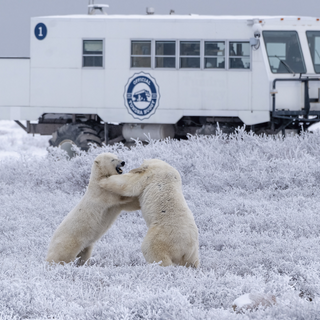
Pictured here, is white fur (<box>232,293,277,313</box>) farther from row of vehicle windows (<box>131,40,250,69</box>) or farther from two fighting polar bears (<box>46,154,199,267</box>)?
row of vehicle windows (<box>131,40,250,69</box>)

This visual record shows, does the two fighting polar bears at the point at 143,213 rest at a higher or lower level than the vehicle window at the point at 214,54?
lower

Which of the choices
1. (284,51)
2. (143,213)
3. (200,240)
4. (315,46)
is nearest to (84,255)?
(143,213)

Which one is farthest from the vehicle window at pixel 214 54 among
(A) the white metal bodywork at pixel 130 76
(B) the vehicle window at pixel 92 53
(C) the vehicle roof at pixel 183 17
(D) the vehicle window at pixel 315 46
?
(B) the vehicle window at pixel 92 53

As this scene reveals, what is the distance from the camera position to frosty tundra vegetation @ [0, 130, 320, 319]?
2.90 metres

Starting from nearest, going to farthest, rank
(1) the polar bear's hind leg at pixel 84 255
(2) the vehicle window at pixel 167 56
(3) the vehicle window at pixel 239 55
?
1. (1) the polar bear's hind leg at pixel 84 255
2. (3) the vehicle window at pixel 239 55
3. (2) the vehicle window at pixel 167 56

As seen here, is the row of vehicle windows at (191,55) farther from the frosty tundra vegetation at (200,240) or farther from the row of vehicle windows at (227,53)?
the frosty tundra vegetation at (200,240)

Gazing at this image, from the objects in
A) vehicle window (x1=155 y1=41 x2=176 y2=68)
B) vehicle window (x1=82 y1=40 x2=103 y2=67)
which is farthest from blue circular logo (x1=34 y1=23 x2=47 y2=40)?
vehicle window (x1=155 y1=41 x2=176 y2=68)

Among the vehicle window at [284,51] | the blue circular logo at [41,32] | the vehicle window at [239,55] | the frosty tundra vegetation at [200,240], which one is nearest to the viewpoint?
the frosty tundra vegetation at [200,240]

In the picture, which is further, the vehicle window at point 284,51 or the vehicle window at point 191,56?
the vehicle window at point 191,56

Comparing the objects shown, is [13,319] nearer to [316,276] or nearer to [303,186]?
[316,276]

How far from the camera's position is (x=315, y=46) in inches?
448

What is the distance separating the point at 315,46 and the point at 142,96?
419 cm

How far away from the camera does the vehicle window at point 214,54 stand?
11422 millimetres

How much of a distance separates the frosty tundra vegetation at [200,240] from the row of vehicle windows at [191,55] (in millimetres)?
3093
